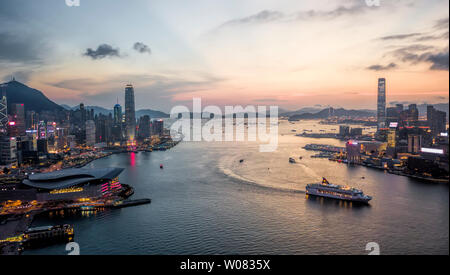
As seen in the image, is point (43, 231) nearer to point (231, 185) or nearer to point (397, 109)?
point (231, 185)

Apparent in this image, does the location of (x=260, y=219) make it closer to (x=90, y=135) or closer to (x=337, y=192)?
(x=337, y=192)

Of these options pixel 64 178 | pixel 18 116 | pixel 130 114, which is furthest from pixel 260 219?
pixel 130 114

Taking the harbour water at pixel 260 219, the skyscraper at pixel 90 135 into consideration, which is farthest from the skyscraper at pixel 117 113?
the harbour water at pixel 260 219
